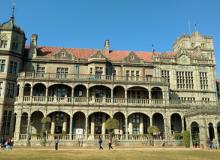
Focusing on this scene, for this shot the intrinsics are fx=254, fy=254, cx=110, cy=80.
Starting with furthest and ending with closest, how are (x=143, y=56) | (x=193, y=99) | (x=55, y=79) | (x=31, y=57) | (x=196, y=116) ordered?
(x=143, y=56)
(x=193, y=99)
(x=31, y=57)
(x=55, y=79)
(x=196, y=116)

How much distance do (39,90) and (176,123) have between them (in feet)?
77.2

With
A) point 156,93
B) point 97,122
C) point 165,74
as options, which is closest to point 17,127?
point 97,122

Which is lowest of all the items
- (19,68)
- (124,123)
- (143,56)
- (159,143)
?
(159,143)

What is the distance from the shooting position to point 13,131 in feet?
126

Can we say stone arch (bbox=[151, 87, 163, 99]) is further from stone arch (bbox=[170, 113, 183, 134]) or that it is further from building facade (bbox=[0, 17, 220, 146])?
stone arch (bbox=[170, 113, 183, 134])

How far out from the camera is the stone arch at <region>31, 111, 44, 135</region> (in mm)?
39188

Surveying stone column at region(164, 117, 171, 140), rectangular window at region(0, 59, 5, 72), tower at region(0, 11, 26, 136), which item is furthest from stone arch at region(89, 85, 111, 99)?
rectangular window at region(0, 59, 5, 72)

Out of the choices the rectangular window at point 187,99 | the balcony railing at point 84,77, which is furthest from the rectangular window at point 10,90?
the rectangular window at point 187,99

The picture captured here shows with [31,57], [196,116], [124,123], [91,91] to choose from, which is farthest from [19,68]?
[196,116]

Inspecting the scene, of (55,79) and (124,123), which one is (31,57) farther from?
(124,123)

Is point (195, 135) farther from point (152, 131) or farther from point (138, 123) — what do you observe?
point (138, 123)

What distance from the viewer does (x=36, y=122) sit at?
130 feet

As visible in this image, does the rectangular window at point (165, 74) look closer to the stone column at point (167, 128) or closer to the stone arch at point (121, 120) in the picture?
the stone column at point (167, 128)

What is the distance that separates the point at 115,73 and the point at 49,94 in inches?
471
